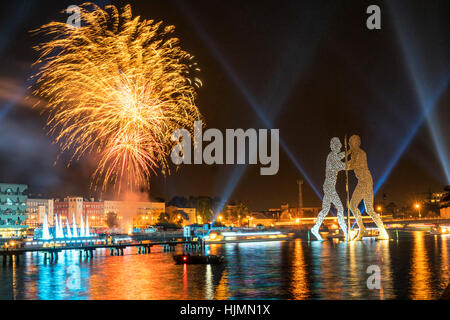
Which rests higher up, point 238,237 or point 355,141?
point 355,141

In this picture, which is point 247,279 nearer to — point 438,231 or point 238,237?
point 238,237

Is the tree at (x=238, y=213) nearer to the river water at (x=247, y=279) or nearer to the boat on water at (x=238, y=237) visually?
the boat on water at (x=238, y=237)

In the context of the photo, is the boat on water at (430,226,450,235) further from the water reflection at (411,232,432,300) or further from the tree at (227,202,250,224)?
the tree at (227,202,250,224)

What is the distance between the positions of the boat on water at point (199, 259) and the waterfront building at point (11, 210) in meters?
86.3

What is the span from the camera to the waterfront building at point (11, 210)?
131250 millimetres

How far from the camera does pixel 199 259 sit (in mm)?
56656

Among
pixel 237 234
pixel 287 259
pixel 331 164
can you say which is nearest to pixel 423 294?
pixel 287 259

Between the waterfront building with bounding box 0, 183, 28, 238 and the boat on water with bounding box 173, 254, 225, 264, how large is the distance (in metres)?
86.3

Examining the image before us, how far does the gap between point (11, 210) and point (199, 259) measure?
93177mm

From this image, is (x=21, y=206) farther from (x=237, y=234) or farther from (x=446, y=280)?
(x=446, y=280)

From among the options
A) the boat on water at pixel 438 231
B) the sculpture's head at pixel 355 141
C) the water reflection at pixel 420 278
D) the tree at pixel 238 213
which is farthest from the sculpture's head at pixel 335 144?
the tree at pixel 238 213

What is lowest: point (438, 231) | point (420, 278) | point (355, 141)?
point (438, 231)

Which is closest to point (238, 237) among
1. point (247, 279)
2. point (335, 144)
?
point (335, 144)
